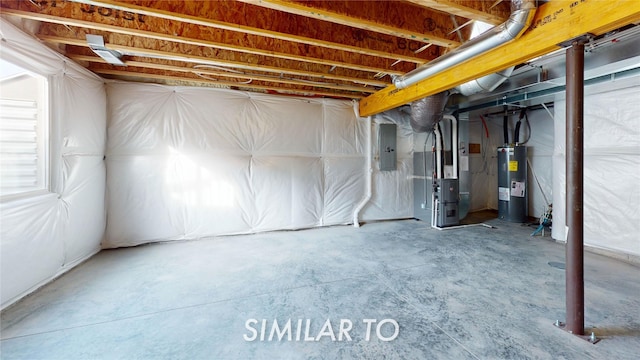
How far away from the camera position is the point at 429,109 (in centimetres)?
370

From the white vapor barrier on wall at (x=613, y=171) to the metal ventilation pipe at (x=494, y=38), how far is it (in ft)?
8.03

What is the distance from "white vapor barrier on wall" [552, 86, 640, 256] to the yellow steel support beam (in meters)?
2.23

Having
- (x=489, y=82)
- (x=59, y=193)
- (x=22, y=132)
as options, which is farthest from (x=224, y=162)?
(x=489, y=82)

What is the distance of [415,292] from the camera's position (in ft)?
7.50

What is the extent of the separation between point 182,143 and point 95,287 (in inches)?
82.0

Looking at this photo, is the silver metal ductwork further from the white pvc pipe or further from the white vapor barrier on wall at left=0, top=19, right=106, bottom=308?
the white vapor barrier on wall at left=0, top=19, right=106, bottom=308

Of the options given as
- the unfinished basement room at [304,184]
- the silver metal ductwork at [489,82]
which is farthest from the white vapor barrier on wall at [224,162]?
the silver metal ductwork at [489,82]

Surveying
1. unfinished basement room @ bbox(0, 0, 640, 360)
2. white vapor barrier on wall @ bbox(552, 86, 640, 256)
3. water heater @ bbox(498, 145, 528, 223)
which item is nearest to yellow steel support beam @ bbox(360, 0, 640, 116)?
unfinished basement room @ bbox(0, 0, 640, 360)

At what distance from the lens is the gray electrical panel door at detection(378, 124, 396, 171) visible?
4898mm

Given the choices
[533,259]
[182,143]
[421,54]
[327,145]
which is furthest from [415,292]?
[182,143]

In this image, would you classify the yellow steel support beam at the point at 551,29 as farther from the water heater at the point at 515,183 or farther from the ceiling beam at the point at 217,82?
the water heater at the point at 515,183

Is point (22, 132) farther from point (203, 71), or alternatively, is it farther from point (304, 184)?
point (304, 184)

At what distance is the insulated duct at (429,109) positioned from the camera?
3.59 m

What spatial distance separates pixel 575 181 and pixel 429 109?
7.23 feet
